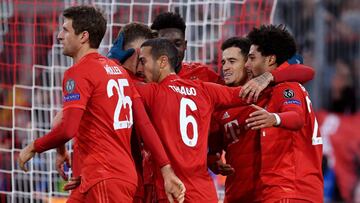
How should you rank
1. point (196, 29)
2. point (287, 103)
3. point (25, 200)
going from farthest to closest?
point (196, 29) → point (25, 200) → point (287, 103)

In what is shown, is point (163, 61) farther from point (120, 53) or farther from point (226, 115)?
point (226, 115)

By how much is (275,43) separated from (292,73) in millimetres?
304

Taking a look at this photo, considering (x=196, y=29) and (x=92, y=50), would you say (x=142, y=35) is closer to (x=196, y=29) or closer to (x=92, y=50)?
(x=92, y=50)

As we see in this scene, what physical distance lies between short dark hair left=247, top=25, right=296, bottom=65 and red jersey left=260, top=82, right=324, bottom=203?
368 mm

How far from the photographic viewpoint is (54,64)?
934 centimetres

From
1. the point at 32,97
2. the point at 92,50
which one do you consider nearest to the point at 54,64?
the point at 32,97

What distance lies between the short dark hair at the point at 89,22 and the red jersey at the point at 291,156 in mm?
1481

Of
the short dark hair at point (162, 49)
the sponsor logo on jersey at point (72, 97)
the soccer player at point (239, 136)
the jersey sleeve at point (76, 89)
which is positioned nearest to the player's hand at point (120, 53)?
the short dark hair at point (162, 49)

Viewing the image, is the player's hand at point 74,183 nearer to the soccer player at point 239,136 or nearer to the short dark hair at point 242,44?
the soccer player at point 239,136

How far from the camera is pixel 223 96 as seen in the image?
698 centimetres

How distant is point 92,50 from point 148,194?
1.29 m

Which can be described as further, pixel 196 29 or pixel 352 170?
pixel 352 170

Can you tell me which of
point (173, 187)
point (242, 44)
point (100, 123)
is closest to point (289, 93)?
point (242, 44)

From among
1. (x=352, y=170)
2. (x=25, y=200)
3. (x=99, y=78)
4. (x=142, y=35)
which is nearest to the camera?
(x=99, y=78)
